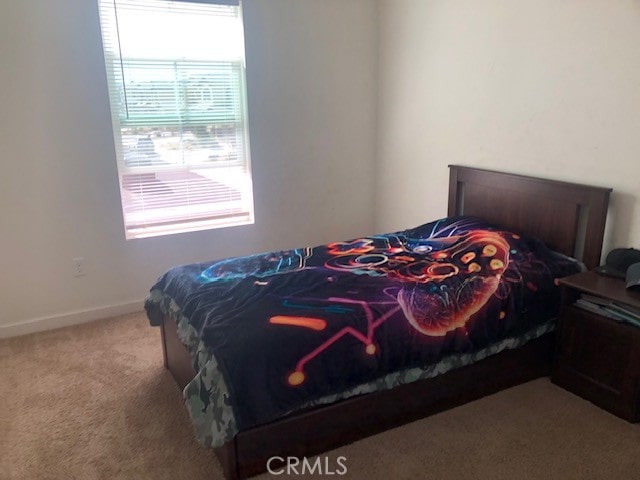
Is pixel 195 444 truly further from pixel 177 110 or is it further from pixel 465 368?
pixel 177 110

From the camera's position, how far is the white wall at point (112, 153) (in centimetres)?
304

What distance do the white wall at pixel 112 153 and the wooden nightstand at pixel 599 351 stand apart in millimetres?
Result: 2142

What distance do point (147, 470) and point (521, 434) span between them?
1551 millimetres

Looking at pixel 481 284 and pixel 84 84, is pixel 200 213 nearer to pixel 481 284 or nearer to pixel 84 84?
pixel 84 84

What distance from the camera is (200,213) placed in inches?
148

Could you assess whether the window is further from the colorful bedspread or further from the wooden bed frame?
the wooden bed frame

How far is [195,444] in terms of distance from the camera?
2164mm

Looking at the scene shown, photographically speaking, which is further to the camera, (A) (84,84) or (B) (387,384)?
(A) (84,84)

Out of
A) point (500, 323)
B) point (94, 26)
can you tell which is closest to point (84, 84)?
point (94, 26)

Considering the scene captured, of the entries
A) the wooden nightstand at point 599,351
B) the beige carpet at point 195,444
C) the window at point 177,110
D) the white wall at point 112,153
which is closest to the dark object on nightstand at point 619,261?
the wooden nightstand at point 599,351

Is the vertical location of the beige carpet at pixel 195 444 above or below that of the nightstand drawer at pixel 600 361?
below

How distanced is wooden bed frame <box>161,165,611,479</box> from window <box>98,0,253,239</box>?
116 cm

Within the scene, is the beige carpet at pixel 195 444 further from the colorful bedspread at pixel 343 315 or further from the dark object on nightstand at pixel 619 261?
the dark object on nightstand at pixel 619 261

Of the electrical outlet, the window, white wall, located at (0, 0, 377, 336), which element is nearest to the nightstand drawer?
white wall, located at (0, 0, 377, 336)
